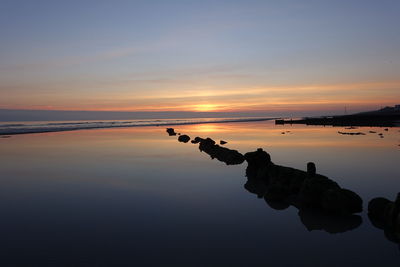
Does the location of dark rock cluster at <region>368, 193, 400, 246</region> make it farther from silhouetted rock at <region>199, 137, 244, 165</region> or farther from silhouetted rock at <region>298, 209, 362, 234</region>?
silhouetted rock at <region>199, 137, 244, 165</region>

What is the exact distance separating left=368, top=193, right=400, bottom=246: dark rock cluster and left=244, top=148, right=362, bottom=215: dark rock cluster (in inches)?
20.4

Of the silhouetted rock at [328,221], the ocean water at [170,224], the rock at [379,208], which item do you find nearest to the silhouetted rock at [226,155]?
the ocean water at [170,224]

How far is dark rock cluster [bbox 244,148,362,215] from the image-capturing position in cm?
1184

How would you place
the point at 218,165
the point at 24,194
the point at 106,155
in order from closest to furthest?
the point at 24,194, the point at 218,165, the point at 106,155

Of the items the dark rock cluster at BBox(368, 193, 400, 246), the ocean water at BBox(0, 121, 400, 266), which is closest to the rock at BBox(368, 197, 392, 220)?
the dark rock cluster at BBox(368, 193, 400, 246)

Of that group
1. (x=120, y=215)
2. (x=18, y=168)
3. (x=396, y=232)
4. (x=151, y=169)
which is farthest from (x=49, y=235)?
(x=18, y=168)

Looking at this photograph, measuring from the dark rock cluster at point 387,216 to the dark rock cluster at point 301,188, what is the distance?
517mm

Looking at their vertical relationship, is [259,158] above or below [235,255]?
above

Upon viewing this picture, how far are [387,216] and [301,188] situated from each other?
3.27m

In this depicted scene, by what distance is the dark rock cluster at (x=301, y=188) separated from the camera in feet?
38.9

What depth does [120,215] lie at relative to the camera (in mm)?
11922

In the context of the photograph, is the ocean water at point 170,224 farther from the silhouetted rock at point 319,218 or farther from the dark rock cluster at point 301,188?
the dark rock cluster at point 301,188

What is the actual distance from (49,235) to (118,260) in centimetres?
294

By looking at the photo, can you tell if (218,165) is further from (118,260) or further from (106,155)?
(118,260)
